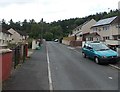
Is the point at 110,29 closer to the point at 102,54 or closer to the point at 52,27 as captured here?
the point at 102,54

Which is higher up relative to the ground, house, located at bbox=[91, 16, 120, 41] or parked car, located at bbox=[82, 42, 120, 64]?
house, located at bbox=[91, 16, 120, 41]

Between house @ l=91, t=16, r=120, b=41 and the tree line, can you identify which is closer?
house @ l=91, t=16, r=120, b=41

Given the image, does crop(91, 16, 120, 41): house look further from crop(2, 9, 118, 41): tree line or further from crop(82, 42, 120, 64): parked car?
crop(82, 42, 120, 64): parked car

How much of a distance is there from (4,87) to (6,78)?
1934mm

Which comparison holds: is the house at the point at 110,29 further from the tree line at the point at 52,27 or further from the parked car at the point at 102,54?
the parked car at the point at 102,54

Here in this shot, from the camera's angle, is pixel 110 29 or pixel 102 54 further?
pixel 110 29

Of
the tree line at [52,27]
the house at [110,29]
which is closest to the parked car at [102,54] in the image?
the house at [110,29]

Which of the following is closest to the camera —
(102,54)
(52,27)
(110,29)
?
(102,54)

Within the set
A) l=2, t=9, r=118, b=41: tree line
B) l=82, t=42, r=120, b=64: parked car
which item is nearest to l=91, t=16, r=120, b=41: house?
l=2, t=9, r=118, b=41: tree line

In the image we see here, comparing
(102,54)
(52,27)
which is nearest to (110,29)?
(102,54)

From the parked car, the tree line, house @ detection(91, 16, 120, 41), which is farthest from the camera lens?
the tree line

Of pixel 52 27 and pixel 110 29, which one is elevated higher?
pixel 52 27

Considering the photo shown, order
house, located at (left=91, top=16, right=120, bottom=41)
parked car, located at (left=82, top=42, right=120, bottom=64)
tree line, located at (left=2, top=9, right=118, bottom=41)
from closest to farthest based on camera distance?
Result: parked car, located at (left=82, top=42, right=120, bottom=64)
house, located at (left=91, top=16, right=120, bottom=41)
tree line, located at (left=2, top=9, right=118, bottom=41)

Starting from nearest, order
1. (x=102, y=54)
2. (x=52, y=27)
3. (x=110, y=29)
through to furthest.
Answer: (x=102, y=54) < (x=110, y=29) < (x=52, y=27)
